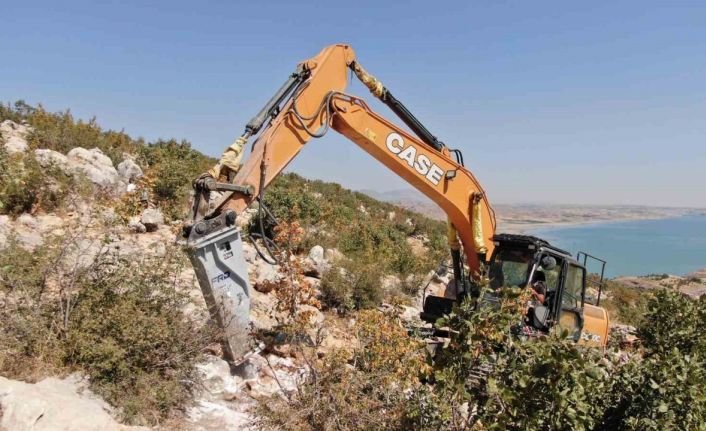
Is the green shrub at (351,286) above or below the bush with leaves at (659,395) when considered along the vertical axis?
below

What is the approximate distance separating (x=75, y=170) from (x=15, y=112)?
284 inches

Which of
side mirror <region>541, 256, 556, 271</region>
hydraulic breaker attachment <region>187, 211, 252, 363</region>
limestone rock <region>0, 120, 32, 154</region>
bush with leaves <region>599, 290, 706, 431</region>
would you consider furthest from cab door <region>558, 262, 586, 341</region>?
limestone rock <region>0, 120, 32, 154</region>

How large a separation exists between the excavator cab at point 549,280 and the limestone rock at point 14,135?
9929 millimetres

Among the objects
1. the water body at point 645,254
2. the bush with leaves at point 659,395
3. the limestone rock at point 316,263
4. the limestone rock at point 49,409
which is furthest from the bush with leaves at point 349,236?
the water body at point 645,254

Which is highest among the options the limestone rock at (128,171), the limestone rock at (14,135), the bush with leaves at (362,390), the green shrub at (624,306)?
the limestone rock at (14,135)

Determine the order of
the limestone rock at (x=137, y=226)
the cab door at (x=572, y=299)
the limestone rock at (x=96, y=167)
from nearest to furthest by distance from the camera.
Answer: the cab door at (x=572, y=299), the limestone rock at (x=137, y=226), the limestone rock at (x=96, y=167)

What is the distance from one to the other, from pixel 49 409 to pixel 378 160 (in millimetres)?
4229

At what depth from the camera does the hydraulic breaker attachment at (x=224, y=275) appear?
163 inches

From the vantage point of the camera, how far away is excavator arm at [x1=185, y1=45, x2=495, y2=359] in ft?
14.0

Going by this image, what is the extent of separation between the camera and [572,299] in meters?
6.20

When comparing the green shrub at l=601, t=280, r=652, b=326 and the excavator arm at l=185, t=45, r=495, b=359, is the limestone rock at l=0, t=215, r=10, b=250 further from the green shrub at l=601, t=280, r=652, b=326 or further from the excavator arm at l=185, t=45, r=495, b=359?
the green shrub at l=601, t=280, r=652, b=326

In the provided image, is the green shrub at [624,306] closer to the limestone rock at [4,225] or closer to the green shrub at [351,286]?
the green shrub at [351,286]

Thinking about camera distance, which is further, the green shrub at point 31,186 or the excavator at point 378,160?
the green shrub at point 31,186

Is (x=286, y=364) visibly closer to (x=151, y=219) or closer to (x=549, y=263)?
(x=549, y=263)
